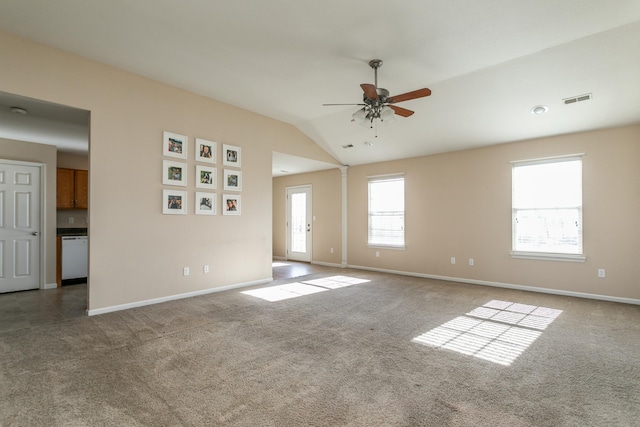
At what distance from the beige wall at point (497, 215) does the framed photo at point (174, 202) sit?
4.16m

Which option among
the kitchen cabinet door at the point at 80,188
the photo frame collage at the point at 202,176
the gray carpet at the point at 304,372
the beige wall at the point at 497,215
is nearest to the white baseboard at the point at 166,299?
the gray carpet at the point at 304,372

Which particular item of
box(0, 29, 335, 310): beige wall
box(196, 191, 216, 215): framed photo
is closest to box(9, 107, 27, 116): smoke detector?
box(0, 29, 335, 310): beige wall

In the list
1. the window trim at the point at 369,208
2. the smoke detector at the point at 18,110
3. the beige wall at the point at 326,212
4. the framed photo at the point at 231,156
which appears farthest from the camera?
the beige wall at the point at 326,212

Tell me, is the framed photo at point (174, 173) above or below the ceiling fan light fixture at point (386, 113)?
below

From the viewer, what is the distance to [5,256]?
506 centimetres

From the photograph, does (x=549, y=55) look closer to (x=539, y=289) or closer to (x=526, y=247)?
(x=526, y=247)

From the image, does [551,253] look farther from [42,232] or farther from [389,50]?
[42,232]

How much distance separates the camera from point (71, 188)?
643cm

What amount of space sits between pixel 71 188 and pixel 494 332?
7.81m

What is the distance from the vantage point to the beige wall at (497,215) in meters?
4.57

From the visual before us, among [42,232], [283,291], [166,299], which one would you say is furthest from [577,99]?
[42,232]

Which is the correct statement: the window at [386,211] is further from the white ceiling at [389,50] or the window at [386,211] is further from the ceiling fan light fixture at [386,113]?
the ceiling fan light fixture at [386,113]

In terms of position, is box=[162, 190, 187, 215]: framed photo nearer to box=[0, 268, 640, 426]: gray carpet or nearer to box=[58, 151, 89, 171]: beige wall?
box=[0, 268, 640, 426]: gray carpet

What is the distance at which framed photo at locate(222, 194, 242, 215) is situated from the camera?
17.1 ft
